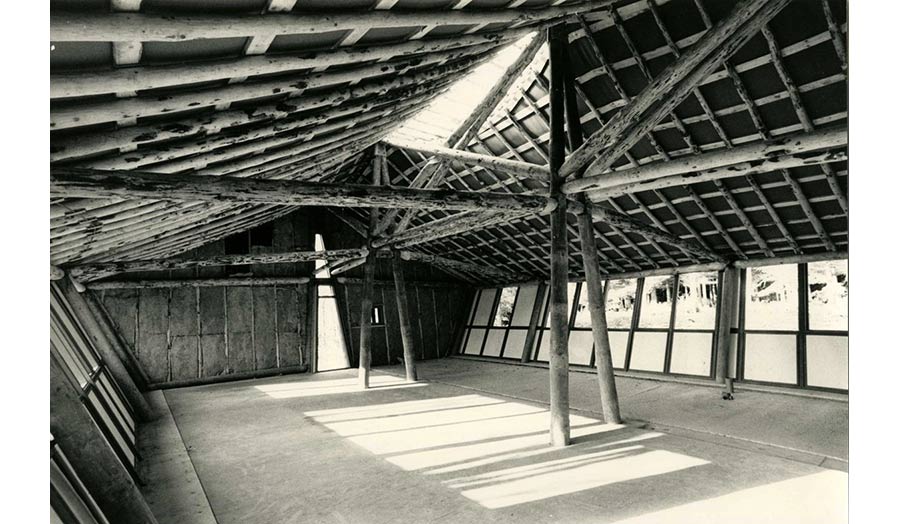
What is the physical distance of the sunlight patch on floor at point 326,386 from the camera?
34.9 ft

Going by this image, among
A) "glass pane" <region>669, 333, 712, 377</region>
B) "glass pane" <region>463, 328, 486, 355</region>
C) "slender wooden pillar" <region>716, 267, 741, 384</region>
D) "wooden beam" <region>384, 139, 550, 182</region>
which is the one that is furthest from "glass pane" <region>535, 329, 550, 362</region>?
"wooden beam" <region>384, 139, 550, 182</region>

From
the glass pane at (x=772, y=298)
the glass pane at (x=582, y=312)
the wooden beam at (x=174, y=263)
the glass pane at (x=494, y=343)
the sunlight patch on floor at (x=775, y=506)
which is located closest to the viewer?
the sunlight patch on floor at (x=775, y=506)

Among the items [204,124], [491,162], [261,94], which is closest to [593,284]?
[491,162]

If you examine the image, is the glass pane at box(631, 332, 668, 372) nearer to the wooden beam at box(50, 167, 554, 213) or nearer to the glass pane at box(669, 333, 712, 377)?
the glass pane at box(669, 333, 712, 377)

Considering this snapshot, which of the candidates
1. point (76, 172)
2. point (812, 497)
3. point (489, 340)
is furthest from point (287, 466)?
point (489, 340)

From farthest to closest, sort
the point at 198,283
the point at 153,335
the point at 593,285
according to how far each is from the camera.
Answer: the point at 198,283 → the point at 153,335 → the point at 593,285

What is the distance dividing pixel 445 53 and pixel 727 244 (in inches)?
312

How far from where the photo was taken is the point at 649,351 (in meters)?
11.6

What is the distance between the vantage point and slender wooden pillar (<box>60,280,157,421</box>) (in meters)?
8.35

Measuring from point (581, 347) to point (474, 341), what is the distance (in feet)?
14.6

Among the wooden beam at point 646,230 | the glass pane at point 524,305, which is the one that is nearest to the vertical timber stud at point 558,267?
the wooden beam at point 646,230

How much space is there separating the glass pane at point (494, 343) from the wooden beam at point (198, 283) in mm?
6100

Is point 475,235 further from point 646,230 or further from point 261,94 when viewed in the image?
point 261,94

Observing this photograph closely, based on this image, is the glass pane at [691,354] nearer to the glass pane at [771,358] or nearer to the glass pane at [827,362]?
the glass pane at [771,358]
